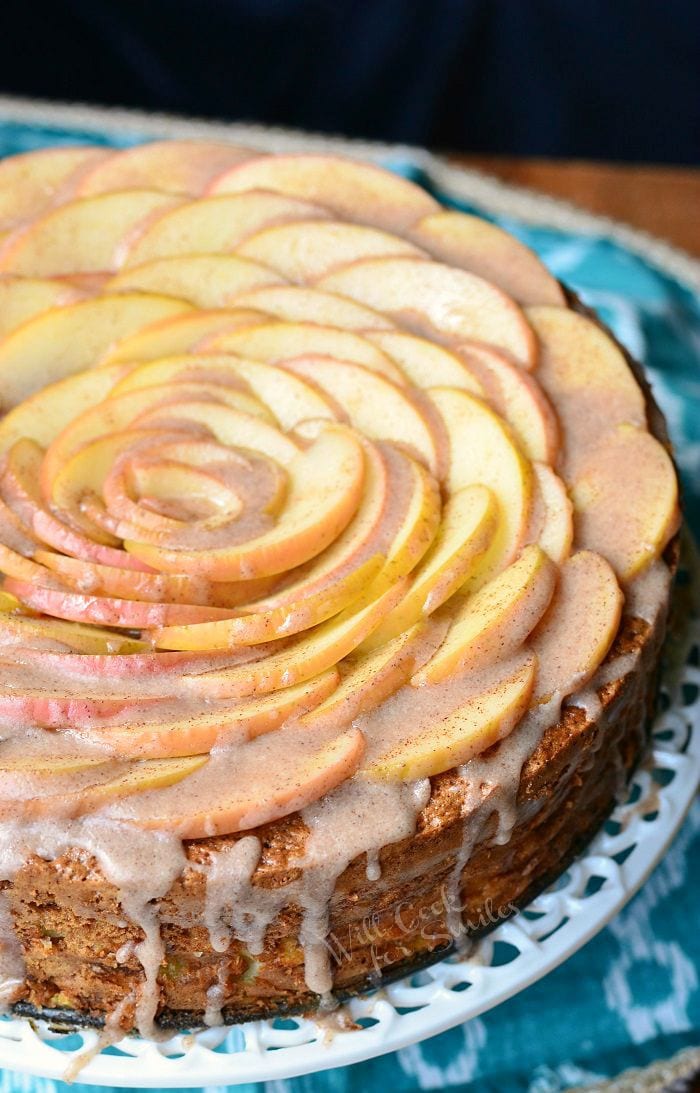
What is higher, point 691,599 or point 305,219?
point 305,219

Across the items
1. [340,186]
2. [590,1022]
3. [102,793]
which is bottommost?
[590,1022]

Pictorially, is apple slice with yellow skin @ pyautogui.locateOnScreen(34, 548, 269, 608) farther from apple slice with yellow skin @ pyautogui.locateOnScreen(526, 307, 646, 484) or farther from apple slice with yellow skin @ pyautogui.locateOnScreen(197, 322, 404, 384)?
apple slice with yellow skin @ pyautogui.locateOnScreen(526, 307, 646, 484)

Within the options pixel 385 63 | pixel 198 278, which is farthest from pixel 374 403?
pixel 385 63

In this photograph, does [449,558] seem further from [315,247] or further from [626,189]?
[626,189]

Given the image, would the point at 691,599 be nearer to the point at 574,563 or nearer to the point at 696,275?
the point at 574,563

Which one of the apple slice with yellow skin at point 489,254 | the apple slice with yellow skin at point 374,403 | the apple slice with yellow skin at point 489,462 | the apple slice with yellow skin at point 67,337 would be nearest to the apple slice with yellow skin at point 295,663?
the apple slice with yellow skin at point 489,462

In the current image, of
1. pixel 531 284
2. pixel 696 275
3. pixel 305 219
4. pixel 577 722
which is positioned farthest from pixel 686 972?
pixel 696 275
